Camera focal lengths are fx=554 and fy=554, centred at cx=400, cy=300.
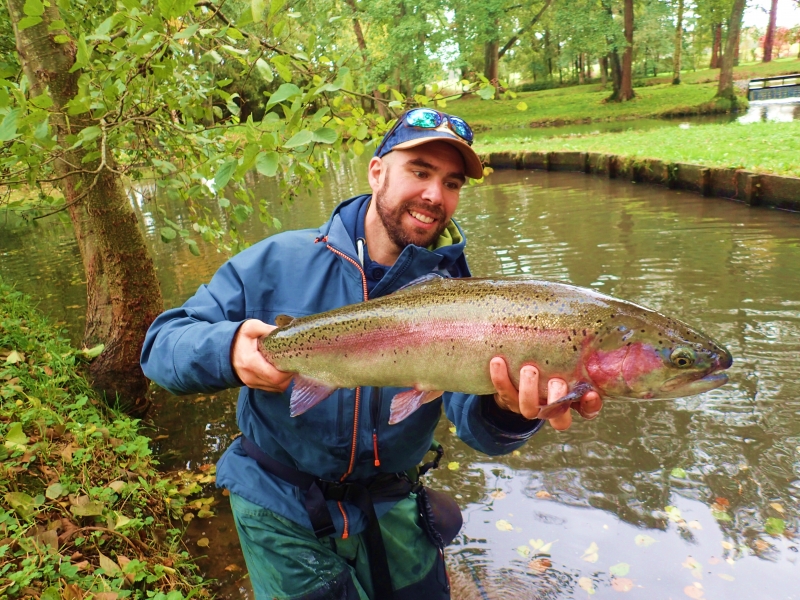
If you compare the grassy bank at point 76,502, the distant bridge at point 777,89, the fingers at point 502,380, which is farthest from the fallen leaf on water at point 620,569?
the distant bridge at point 777,89

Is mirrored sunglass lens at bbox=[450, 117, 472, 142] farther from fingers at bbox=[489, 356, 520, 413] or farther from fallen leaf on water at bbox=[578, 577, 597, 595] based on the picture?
fallen leaf on water at bbox=[578, 577, 597, 595]

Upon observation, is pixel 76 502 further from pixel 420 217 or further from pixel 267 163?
pixel 420 217

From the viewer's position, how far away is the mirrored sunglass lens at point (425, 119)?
2801 mm

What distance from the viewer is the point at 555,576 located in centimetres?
362

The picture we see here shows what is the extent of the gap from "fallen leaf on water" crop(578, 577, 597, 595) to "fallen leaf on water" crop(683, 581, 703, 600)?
55 cm

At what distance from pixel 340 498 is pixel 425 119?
192 cm

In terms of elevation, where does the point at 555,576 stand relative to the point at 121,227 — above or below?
below

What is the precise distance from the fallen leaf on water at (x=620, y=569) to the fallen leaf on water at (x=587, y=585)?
0.18 meters

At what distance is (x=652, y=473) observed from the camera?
441cm

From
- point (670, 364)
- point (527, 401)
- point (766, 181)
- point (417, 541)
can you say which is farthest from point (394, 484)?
point (766, 181)

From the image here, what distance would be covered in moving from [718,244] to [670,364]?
26.5 ft

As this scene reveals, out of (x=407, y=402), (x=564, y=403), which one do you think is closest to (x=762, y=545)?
(x=564, y=403)

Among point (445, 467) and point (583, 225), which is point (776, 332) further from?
point (583, 225)

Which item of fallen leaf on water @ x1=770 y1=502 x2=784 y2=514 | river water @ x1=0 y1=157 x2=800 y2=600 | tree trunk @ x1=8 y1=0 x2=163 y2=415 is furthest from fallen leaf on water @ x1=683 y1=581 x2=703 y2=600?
tree trunk @ x1=8 y1=0 x2=163 y2=415
